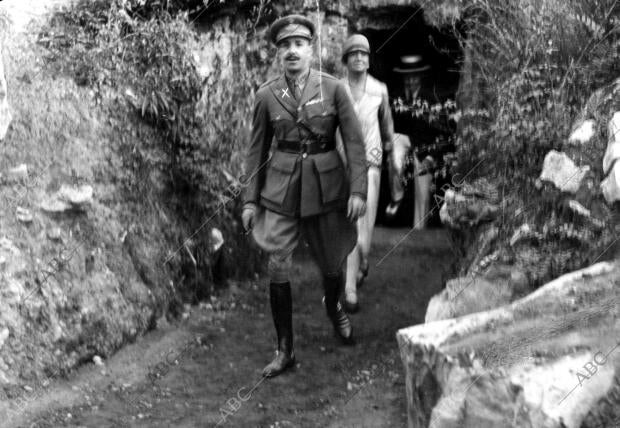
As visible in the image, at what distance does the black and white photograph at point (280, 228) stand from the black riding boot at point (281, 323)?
2 centimetres

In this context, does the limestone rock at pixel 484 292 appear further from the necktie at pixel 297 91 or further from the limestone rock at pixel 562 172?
the necktie at pixel 297 91

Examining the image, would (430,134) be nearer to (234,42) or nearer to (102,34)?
(234,42)

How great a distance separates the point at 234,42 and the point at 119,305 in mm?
2724

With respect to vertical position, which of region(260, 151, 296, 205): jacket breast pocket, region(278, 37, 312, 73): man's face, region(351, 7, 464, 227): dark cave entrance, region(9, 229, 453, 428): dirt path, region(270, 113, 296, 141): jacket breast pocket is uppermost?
region(278, 37, 312, 73): man's face

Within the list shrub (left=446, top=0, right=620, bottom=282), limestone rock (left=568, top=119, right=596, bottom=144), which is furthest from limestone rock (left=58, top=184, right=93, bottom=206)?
limestone rock (left=568, top=119, right=596, bottom=144)

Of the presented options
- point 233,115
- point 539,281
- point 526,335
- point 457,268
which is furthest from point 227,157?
point 526,335

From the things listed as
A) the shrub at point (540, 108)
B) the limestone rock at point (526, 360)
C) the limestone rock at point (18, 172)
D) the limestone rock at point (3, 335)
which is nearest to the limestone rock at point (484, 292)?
the shrub at point (540, 108)

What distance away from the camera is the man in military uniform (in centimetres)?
495

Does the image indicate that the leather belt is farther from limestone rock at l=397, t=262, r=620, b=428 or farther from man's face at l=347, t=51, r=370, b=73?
limestone rock at l=397, t=262, r=620, b=428

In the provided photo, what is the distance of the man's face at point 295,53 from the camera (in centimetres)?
495

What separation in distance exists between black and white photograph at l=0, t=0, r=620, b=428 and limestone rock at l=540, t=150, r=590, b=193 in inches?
0.5

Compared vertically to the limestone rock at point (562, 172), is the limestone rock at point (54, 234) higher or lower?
lower

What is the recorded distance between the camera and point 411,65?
9.02 metres

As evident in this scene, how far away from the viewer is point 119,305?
529 centimetres
